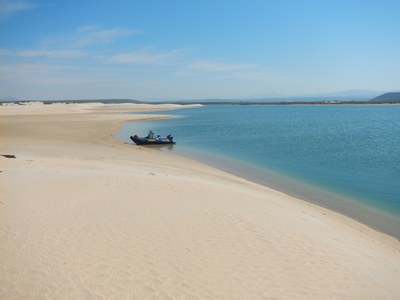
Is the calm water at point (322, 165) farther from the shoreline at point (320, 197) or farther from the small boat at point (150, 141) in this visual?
the small boat at point (150, 141)

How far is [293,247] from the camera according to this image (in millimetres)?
8375

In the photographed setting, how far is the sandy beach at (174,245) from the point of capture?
20.2ft

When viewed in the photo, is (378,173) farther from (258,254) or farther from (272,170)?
(258,254)

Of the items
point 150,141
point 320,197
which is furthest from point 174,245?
point 150,141

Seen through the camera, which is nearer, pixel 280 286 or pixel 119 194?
pixel 280 286

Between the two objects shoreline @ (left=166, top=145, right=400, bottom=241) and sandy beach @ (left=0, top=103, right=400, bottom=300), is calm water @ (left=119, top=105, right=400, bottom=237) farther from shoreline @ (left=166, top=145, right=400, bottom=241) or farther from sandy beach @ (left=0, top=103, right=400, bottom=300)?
sandy beach @ (left=0, top=103, right=400, bottom=300)

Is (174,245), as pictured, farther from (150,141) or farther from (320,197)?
(150,141)

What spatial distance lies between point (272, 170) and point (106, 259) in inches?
631

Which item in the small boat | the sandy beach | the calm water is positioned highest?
the sandy beach

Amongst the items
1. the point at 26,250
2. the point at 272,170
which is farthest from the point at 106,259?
the point at 272,170

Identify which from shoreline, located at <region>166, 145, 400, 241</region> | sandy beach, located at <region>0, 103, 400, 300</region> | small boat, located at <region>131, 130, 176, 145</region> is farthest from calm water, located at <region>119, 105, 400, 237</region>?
sandy beach, located at <region>0, 103, 400, 300</region>

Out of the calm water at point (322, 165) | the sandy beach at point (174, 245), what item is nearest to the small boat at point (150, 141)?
the calm water at point (322, 165)

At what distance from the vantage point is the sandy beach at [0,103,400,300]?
6.15 meters

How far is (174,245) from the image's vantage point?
7.86 meters
